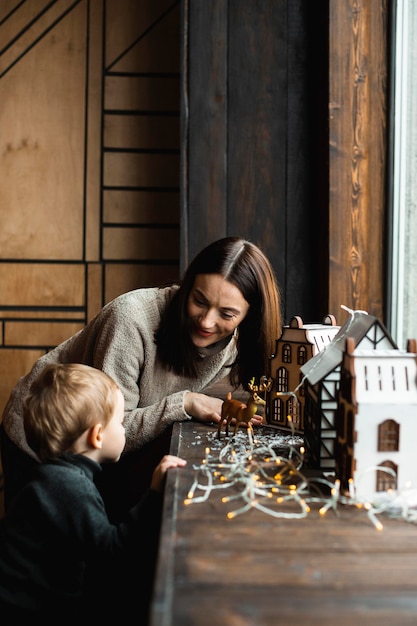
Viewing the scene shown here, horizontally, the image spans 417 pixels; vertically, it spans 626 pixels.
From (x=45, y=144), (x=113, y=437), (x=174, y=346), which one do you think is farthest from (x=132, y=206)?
(x=113, y=437)

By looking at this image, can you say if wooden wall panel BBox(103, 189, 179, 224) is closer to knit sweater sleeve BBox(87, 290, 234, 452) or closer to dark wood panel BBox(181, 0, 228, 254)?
dark wood panel BBox(181, 0, 228, 254)

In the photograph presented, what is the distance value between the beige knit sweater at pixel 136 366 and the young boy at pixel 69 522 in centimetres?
40

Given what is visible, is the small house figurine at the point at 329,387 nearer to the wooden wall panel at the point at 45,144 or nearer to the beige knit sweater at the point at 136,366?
the beige knit sweater at the point at 136,366

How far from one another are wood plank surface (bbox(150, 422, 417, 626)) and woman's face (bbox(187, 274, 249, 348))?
0.74 metres

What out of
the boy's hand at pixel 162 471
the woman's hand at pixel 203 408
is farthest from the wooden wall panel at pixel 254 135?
the boy's hand at pixel 162 471

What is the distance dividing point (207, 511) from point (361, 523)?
23 cm

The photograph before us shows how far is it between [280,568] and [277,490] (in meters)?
0.33

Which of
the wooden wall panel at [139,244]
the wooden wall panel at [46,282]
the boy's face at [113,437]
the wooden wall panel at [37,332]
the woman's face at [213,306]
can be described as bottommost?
the boy's face at [113,437]

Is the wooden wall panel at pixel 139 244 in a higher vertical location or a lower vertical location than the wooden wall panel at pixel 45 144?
lower

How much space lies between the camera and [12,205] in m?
3.88

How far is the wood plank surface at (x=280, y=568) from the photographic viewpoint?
0.76 m

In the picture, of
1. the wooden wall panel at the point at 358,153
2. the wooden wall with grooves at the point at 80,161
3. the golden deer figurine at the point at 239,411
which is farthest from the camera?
the wooden wall with grooves at the point at 80,161

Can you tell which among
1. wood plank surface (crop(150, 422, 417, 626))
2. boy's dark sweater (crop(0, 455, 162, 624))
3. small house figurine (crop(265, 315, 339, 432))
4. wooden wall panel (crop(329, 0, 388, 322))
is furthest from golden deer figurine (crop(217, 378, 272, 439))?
wooden wall panel (crop(329, 0, 388, 322))

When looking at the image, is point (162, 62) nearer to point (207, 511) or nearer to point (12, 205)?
point (12, 205)
